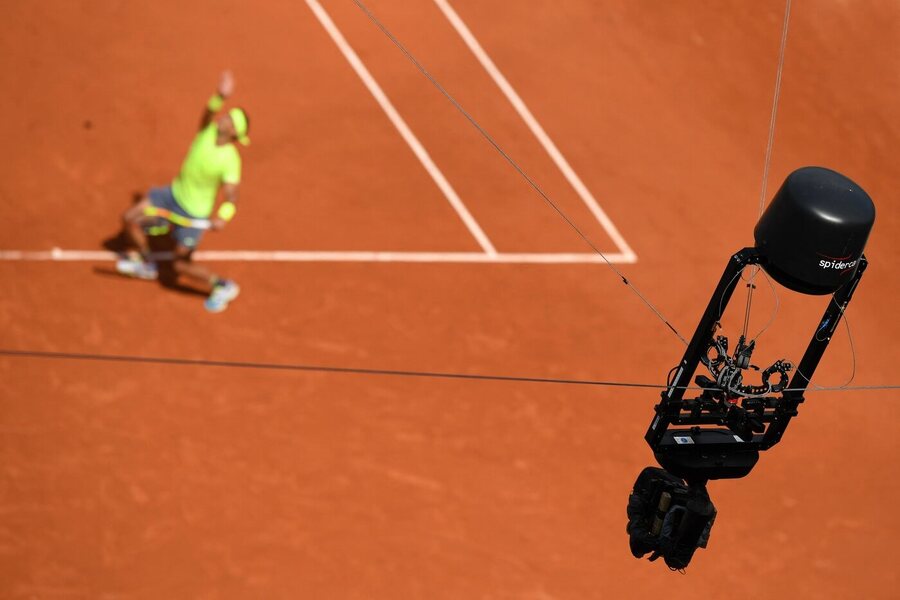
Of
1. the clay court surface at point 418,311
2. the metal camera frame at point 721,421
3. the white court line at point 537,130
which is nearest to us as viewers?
the metal camera frame at point 721,421

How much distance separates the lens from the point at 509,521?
1050cm

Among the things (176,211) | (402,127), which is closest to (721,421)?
(176,211)

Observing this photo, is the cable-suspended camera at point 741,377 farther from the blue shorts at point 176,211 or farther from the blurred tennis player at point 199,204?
the blue shorts at point 176,211

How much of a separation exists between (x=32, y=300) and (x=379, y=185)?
4.35 metres

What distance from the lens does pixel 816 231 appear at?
21.5ft

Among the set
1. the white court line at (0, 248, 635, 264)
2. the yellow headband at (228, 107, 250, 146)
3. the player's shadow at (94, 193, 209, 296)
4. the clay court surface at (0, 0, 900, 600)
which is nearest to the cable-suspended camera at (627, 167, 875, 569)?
→ the clay court surface at (0, 0, 900, 600)

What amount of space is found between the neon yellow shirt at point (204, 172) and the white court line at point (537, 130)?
473 cm

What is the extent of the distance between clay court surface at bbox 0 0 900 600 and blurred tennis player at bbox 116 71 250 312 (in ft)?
0.89

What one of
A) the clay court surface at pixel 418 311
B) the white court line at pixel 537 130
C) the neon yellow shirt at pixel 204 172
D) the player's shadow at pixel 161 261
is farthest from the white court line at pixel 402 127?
the player's shadow at pixel 161 261

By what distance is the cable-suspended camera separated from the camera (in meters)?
6.60

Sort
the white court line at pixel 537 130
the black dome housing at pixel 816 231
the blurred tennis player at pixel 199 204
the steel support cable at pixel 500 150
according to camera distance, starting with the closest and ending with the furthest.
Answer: the black dome housing at pixel 816 231 → the blurred tennis player at pixel 199 204 → the steel support cable at pixel 500 150 → the white court line at pixel 537 130

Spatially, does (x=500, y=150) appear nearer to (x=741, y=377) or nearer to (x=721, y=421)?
(x=721, y=421)

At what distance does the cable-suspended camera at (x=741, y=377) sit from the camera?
6.60 meters

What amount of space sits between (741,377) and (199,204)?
20.6ft
